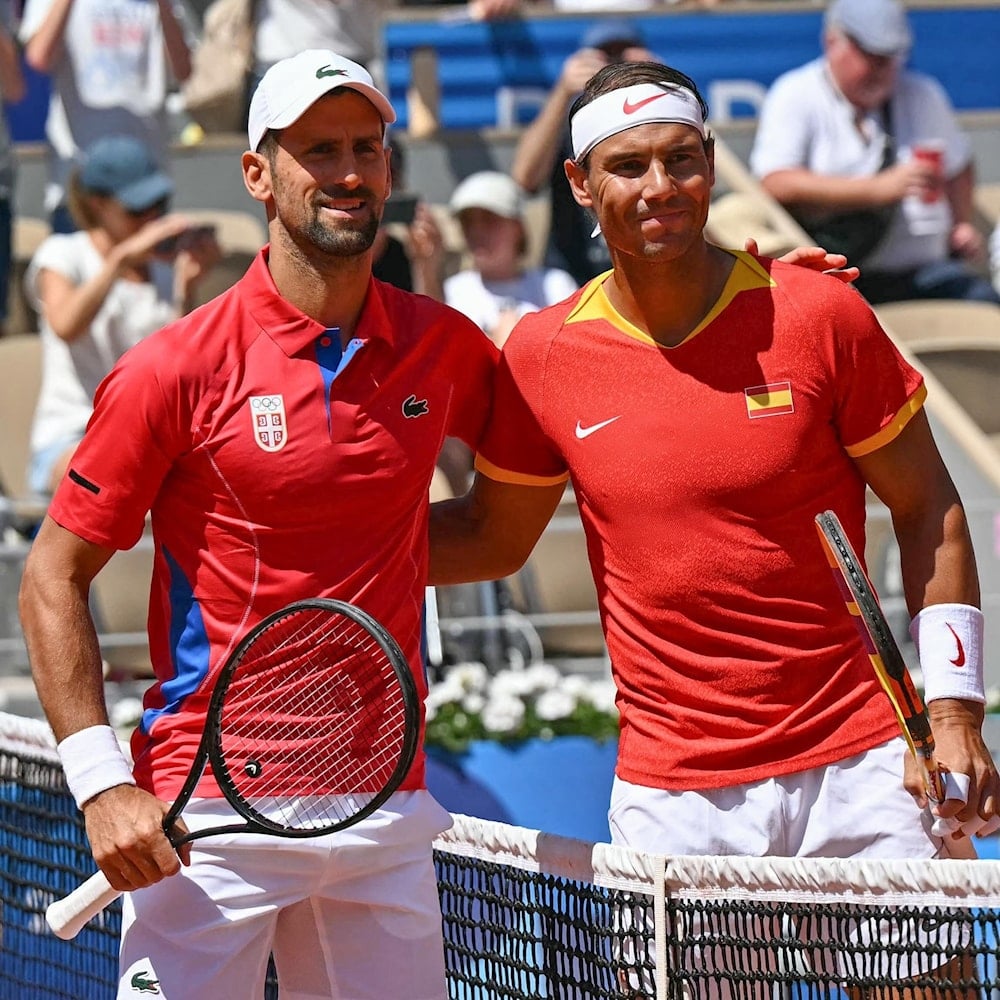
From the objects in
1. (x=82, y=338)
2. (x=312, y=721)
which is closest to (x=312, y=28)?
(x=82, y=338)

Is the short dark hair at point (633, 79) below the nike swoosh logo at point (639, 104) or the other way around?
the other way around

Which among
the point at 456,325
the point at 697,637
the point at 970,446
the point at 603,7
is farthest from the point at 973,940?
the point at 603,7

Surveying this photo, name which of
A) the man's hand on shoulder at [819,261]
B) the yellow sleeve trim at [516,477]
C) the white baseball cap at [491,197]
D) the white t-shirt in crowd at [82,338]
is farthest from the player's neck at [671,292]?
the white baseball cap at [491,197]

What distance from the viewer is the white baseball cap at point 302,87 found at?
329 cm

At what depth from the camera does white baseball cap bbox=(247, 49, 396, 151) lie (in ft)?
10.8

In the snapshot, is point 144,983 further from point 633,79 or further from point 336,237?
point 633,79

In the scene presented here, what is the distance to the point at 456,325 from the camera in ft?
11.8

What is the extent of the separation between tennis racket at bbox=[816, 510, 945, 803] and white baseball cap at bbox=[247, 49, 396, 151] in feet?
3.63

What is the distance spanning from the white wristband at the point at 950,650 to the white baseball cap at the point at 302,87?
1337mm

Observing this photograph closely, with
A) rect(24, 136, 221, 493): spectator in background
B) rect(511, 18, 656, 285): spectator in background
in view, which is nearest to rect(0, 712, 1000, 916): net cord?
rect(24, 136, 221, 493): spectator in background

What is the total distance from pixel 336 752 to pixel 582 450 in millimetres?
768

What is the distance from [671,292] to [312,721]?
1053mm

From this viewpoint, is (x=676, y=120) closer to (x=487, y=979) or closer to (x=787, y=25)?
(x=487, y=979)

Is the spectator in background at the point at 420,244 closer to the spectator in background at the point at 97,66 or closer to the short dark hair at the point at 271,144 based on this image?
the spectator in background at the point at 97,66
